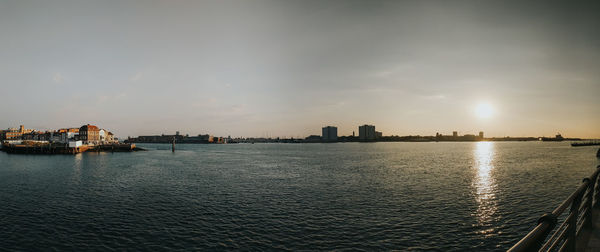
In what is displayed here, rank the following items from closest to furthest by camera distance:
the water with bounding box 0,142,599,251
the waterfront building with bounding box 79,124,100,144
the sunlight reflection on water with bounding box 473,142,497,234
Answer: the water with bounding box 0,142,599,251
the sunlight reflection on water with bounding box 473,142,497,234
the waterfront building with bounding box 79,124,100,144

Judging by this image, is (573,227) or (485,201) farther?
(485,201)

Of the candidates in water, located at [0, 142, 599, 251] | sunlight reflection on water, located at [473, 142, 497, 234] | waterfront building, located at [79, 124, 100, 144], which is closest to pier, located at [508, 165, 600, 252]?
water, located at [0, 142, 599, 251]

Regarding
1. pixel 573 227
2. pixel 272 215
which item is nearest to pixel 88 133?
pixel 272 215

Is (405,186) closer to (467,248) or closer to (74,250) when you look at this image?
(467,248)

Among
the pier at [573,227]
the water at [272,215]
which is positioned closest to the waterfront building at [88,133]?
the water at [272,215]

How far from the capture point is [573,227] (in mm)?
5609

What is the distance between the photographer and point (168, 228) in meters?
19.8

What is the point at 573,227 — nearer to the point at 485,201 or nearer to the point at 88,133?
the point at 485,201

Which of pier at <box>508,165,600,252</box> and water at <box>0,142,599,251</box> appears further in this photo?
water at <box>0,142,599,251</box>

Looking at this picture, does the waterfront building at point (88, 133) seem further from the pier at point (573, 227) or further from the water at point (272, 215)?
the pier at point (573, 227)

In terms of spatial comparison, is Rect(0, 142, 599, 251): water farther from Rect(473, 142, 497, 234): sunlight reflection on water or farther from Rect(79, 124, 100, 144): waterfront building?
Answer: Rect(79, 124, 100, 144): waterfront building

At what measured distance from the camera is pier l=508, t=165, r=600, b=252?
3555 millimetres

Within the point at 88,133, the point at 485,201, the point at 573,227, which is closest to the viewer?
the point at 573,227

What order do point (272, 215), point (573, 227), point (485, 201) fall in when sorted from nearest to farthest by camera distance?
point (573, 227) < point (272, 215) < point (485, 201)
